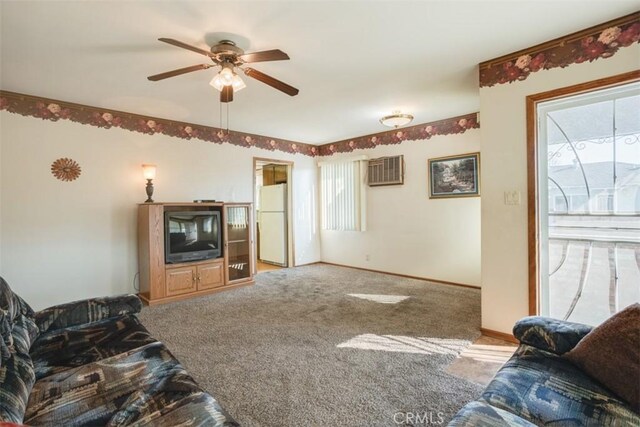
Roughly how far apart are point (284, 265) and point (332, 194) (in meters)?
1.66

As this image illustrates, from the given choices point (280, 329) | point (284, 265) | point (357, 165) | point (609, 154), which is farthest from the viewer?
point (284, 265)

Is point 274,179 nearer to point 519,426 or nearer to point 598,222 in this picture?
point 598,222

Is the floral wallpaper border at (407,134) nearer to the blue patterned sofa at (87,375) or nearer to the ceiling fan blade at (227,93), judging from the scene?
the ceiling fan blade at (227,93)

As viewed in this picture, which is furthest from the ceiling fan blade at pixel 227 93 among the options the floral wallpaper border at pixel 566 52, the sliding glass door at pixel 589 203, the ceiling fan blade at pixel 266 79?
the sliding glass door at pixel 589 203

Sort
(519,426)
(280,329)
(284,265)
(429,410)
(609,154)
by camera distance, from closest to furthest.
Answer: (519,426) < (429,410) < (609,154) < (280,329) < (284,265)

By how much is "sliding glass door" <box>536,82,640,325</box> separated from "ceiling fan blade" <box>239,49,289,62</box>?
6.80 ft

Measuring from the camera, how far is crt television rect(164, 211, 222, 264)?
3.94m

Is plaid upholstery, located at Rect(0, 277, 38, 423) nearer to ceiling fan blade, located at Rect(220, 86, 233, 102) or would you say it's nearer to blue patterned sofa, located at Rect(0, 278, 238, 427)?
blue patterned sofa, located at Rect(0, 278, 238, 427)

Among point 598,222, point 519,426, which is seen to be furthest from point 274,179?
point 519,426

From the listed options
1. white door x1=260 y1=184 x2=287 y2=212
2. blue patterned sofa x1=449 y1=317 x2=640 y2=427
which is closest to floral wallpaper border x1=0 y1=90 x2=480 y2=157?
white door x1=260 y1=184 x2=287 y2=212

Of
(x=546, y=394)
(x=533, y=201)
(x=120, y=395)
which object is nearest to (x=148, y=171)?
(x=120, y=395)

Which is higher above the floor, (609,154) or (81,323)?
(609,154)

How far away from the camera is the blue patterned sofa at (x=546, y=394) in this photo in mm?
1027

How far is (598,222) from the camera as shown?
2357mm
